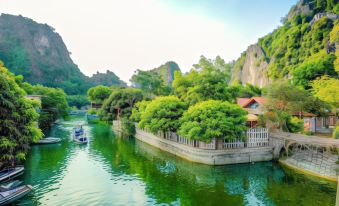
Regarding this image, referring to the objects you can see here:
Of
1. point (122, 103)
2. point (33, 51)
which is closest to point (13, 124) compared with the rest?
point (122, 103)

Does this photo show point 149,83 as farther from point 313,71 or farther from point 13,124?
point 13,124

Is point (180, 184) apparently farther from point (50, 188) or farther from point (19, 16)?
point (19, 16)

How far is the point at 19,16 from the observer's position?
16425 cm

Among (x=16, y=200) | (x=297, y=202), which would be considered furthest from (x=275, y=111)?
(x=16, y=200)

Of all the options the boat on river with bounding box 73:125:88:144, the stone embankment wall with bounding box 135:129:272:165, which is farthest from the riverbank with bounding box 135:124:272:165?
the boat on river with bounding box 73:125:88:144

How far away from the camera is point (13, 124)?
51.9ft

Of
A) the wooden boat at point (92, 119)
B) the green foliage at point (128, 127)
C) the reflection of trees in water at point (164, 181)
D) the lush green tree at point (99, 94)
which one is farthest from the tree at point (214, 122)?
the wooden boat at point (92, 119)

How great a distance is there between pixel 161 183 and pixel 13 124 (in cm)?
1072

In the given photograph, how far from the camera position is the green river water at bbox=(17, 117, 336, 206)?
1602 centimetres

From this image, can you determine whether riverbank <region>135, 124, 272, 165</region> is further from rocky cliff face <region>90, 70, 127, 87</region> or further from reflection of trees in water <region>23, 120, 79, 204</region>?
rocky cliff face <region>90, 70, 127, 87</region>

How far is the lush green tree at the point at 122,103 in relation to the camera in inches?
1924

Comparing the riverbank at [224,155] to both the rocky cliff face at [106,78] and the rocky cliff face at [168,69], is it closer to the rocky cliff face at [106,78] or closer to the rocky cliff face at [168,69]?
the rocky cliff face at [168,69]

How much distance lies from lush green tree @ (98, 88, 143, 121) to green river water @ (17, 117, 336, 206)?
2134 cm

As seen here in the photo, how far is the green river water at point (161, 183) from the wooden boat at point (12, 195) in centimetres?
42
